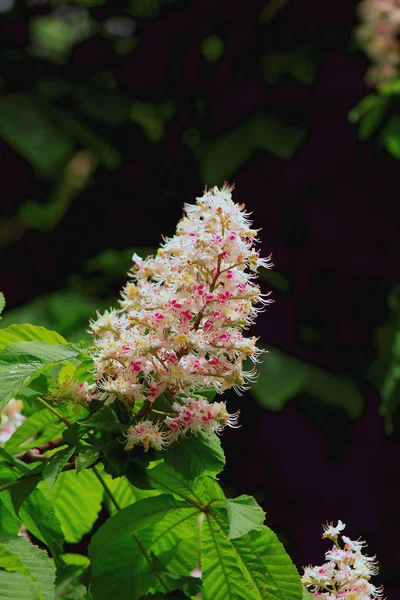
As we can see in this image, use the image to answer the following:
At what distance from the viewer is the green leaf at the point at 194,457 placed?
88 cm

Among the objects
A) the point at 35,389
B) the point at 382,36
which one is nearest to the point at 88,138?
the point at 382,36

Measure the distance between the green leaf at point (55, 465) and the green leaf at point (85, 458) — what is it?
11 mm

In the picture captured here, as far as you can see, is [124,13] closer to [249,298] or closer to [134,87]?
[134,87]

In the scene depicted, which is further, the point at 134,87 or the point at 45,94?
the point at 134,87

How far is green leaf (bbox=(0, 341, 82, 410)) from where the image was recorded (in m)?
0.85

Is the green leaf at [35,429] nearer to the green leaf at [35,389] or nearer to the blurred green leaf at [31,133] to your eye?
the green leaf at [35,389]

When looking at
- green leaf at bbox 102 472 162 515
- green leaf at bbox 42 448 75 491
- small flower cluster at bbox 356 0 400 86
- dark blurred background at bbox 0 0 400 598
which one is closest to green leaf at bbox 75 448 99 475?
green leaf at bbox 42 448 75 491

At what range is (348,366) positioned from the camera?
295cm

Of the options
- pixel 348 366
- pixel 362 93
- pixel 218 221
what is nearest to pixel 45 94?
pixel 362 93

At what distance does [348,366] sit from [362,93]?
3.27ft

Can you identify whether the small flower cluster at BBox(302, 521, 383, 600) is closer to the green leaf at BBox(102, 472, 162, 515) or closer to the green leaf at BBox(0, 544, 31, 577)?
the green leaf at BBox(102, 472, 162, 515)

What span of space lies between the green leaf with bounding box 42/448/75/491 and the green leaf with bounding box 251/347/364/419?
62.1 inches

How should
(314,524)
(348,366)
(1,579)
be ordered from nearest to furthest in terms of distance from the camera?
(1,579), (314,524), (348,366)

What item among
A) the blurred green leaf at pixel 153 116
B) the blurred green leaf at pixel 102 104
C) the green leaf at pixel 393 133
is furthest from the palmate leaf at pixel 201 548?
the blurred green leaf at pixel 153 116
